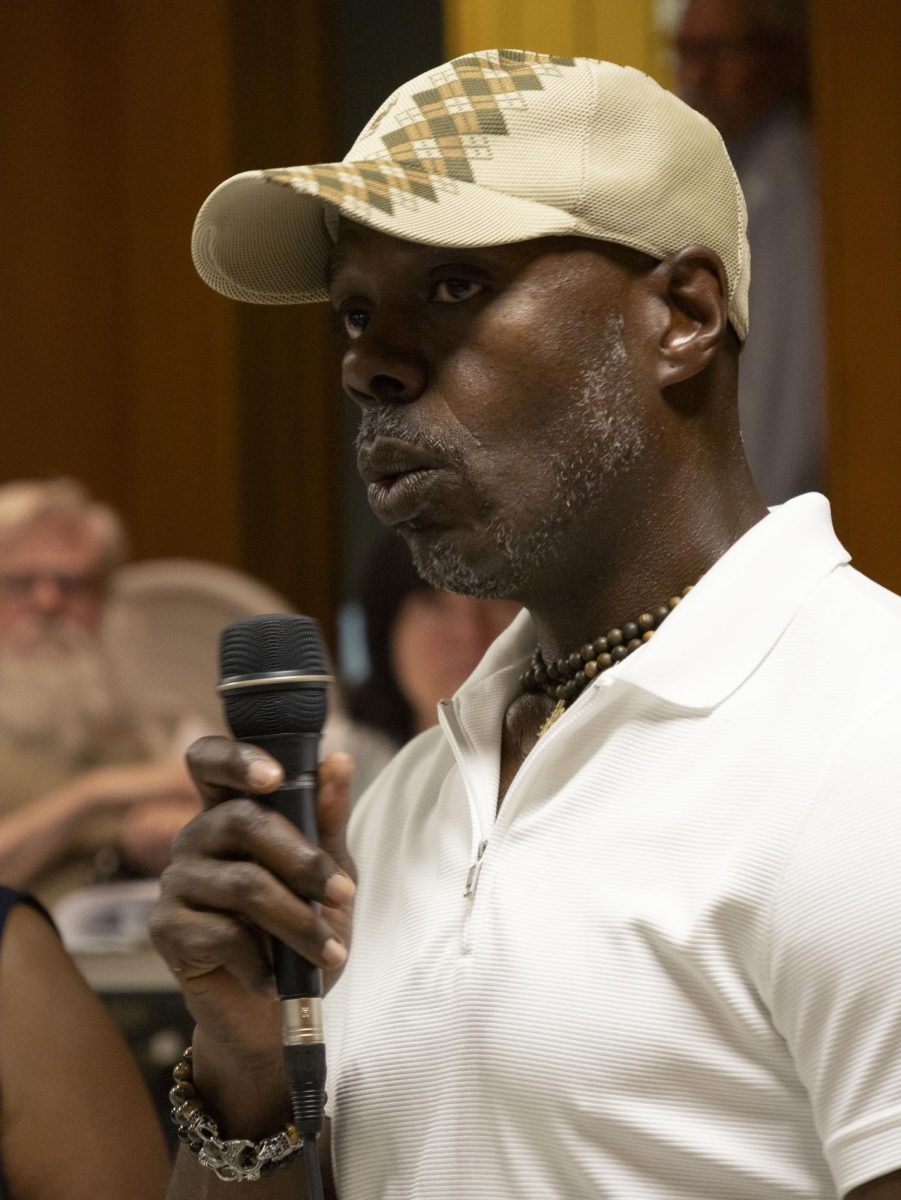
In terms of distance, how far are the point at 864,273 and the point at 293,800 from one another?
1.69 metres

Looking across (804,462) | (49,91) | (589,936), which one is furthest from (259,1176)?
(49,91)

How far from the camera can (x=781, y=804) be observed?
38.9 inches

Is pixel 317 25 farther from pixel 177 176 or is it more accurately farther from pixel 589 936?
pixel 589 936

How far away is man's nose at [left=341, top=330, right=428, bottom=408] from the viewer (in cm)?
118

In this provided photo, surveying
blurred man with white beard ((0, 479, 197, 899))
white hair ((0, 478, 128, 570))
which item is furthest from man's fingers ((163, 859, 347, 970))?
white hair ((0, 478, 128, 570))

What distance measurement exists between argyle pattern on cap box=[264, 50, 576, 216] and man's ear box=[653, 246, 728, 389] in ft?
0.56

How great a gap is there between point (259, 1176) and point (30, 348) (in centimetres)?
239

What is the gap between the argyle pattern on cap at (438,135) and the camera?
1.14 meters

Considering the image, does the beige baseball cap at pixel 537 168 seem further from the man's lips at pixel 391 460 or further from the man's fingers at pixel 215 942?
the man's fingers at pixel 215 942

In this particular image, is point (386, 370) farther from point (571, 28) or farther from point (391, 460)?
point (571, 28)

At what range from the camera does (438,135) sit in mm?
1178

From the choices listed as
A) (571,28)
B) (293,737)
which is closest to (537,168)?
(293,737)

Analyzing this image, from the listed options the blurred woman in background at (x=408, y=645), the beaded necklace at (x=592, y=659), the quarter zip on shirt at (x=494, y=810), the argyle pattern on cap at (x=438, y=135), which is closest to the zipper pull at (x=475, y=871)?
the quarter zip on shirt at (x=494, y=810)

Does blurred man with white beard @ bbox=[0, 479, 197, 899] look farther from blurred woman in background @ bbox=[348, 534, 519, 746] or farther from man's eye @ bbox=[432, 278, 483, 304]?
man's eye @ bbox=[432, 278, 483, 304]
